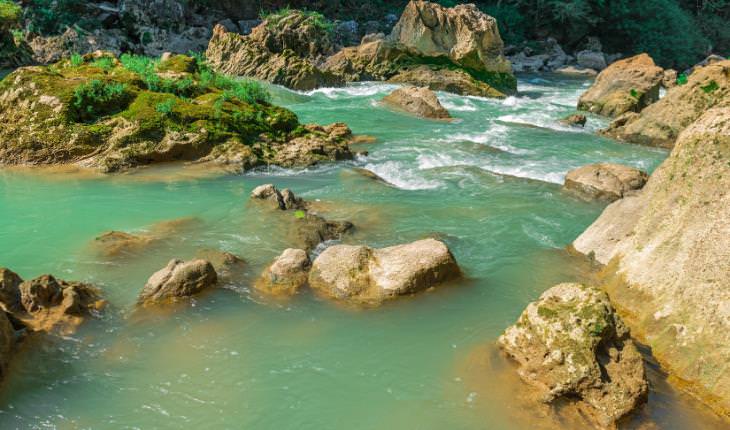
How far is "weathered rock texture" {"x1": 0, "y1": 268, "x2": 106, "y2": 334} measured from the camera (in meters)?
6.04

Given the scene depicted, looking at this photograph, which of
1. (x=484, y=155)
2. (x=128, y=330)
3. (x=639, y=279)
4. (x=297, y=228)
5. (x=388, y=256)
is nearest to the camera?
(x=128, y=330)

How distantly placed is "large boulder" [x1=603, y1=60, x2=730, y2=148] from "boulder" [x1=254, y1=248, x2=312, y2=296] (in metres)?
13.8

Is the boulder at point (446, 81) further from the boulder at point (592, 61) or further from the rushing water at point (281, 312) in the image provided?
the boulder at point (592, 61)

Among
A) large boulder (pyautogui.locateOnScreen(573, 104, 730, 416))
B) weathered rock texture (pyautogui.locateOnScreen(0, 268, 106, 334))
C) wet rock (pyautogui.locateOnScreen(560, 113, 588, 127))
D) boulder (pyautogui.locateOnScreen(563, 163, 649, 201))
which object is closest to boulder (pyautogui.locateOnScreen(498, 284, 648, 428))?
large boulder (pyautogui.locateOnScreen(573, 104, 730, 416))

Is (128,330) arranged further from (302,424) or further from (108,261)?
(302,424)

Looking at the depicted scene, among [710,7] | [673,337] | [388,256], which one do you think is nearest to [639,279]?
[673,337]

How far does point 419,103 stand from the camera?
2047cm

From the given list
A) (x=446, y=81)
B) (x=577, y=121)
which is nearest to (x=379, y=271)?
(x=577, y=121)

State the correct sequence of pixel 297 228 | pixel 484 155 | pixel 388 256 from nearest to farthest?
1. pixel 388 256
2. pixel 297 228
3. pixel 484 155

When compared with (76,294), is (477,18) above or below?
above

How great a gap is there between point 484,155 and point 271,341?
10.1 m

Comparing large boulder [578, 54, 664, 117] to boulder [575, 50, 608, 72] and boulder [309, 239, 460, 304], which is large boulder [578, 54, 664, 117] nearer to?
boulder [309, 239, 460, 304]

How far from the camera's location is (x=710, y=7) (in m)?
53.2

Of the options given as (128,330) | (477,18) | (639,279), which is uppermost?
(477,18)
